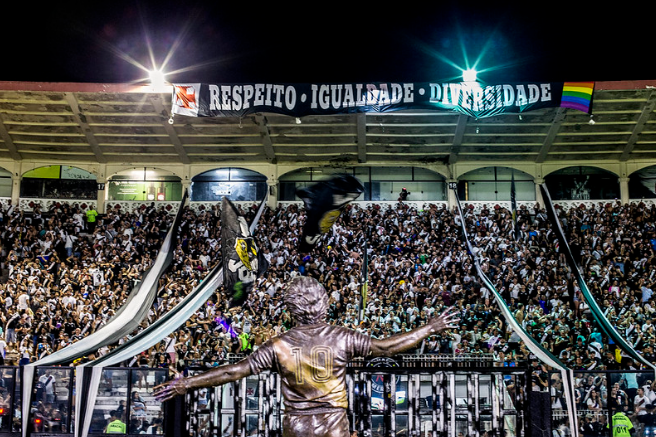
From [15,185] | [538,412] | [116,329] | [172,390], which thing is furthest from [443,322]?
[15,185]

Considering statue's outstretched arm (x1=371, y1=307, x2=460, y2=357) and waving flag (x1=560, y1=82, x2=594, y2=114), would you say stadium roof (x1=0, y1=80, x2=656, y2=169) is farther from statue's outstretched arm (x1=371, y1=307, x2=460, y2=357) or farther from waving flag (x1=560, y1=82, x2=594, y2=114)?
statue's outstretched arm (x1=371, y1=307, x2=460, y2=357)

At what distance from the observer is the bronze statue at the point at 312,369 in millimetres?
3629

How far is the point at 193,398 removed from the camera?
331 inches

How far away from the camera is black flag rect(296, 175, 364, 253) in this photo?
1820 centimetres

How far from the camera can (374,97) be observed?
2119cm

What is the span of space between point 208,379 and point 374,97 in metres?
18.3

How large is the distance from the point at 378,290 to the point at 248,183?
10.7 metres

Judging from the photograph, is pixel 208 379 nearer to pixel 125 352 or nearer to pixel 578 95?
pixel 125 352

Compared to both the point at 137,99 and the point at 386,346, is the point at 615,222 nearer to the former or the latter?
the point at 137,99

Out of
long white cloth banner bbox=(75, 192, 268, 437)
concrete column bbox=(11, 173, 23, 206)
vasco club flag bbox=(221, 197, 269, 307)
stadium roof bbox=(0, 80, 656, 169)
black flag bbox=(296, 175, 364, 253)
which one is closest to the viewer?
long white cloth banner bbox=(75, 192, 268, 437)

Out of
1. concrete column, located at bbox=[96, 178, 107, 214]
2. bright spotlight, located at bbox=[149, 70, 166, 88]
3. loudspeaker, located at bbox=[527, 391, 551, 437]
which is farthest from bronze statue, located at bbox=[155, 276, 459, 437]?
concrete column, located at bbox=[96, 178, 107, 214]

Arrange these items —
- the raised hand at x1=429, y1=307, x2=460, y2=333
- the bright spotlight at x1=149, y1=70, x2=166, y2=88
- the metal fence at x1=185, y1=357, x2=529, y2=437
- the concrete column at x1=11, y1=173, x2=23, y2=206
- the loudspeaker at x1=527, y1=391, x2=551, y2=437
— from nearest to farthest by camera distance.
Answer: the raised hand at x1=429, y1=307, x2=460, y2=333
the loudspeaker at x1=527, y1=391, x2=551, y2=437
the metal fence at x1=185, y1=357, x2=529, y2=437
the bright spotlight at x1=149, y1=70, x2=166, y2=88
the concrete column at x1=11, y1=173, x2=23, y2=206

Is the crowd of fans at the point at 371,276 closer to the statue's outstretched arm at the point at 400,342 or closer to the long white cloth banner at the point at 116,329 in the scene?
the long white cloth banner at the point at 116,329

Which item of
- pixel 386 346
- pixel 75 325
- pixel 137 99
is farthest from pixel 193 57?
pixel 386 346
